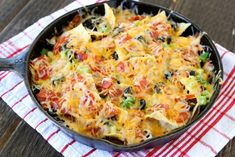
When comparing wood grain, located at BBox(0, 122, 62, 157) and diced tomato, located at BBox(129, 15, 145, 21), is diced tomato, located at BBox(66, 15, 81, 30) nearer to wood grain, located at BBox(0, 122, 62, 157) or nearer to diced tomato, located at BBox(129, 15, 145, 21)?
diced tomato, located at BBox(129, 15, 145, 21)

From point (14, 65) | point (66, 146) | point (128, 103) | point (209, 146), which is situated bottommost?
point (209, 146)

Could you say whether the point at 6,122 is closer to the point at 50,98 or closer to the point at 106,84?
the point at 50,98

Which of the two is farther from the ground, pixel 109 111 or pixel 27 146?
pixel 109 111

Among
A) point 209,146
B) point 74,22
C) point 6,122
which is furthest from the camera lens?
point 74,22

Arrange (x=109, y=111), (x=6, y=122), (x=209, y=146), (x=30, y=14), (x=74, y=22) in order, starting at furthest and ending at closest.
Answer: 1. (x=30, y=14)
2. (x=74, y=22)
3. (x=6, y=122)
4. (x=209, y=146)
5. (x=109, y=111)

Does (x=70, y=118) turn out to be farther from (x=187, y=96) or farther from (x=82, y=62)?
(x=187, y=96)

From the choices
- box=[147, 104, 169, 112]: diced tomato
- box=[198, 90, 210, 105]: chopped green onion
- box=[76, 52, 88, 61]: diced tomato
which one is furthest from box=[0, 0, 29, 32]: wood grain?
box=[198, 90, 210, 105]: chopped green onion

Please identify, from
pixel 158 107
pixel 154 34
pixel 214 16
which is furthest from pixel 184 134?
pixel 214 16

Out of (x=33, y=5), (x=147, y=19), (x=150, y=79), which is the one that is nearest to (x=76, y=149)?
(x=150, y=79)
